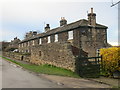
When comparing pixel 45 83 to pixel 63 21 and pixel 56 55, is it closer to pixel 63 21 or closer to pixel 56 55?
pixel 56 55

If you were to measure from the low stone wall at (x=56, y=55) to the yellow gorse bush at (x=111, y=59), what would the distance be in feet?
9.05

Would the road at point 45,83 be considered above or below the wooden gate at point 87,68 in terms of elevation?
below

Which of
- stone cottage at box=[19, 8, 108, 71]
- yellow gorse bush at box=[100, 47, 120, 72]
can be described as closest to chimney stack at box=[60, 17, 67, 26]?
stone cottage at box=[19, 8, 108, 71]

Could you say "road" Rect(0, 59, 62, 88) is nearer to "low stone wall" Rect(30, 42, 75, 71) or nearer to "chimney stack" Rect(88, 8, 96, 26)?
"low stone wall" Rect(30, 42, 75, 71)

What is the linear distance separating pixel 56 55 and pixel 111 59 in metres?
7.10

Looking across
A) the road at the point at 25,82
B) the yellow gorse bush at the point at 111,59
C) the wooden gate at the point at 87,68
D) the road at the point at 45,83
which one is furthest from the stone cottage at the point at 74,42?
the road at the point at 25,82

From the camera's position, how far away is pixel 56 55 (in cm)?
1877

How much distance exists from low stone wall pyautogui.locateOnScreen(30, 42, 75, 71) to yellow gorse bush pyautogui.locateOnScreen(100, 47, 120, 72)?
276 cm

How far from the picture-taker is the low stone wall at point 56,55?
51.3ft

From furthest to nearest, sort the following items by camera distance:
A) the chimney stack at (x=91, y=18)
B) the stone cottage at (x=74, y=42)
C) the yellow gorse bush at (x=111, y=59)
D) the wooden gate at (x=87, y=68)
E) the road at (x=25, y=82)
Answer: the chimney stack at (x=91, y=18) < the stone cottage at (x=74, y=42) < the wooden gate at (x=87, y=68) < the yellow gorse bush at (x=111, y=59) < the road at (x=25, y=82)

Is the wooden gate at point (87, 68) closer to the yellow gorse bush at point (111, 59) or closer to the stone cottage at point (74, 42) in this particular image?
the yellow gorse bush at point (111, 59)

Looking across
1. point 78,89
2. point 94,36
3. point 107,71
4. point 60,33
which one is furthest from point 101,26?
point 78,89

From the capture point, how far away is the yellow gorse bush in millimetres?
12938

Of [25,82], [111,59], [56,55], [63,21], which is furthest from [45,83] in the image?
[63,21]
